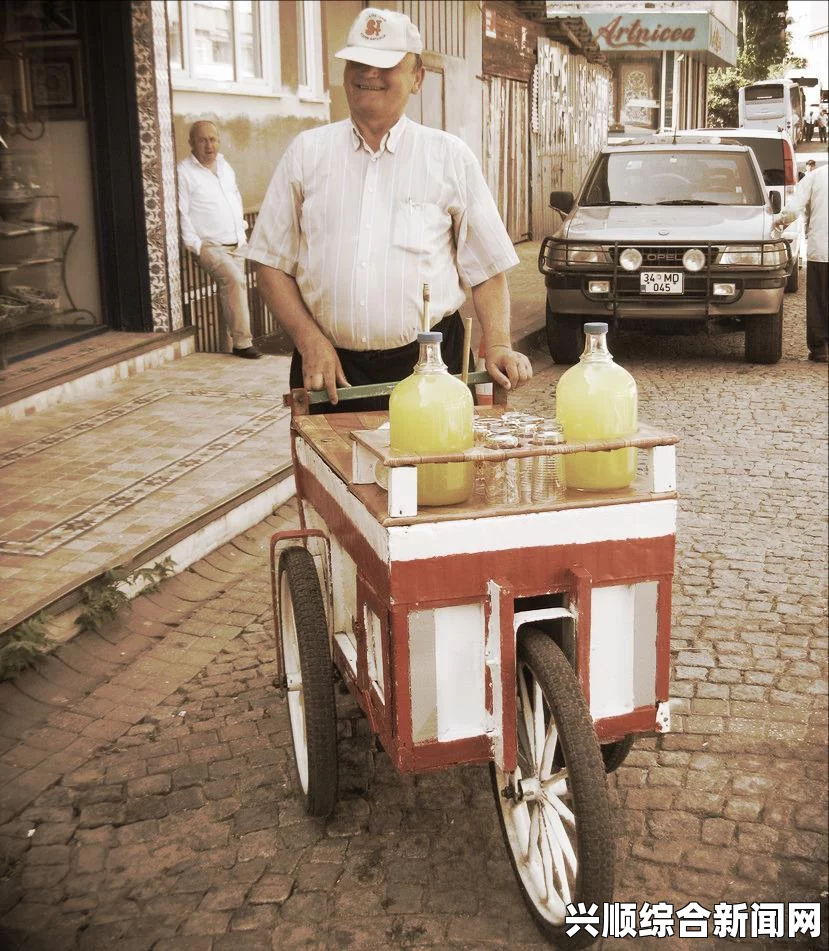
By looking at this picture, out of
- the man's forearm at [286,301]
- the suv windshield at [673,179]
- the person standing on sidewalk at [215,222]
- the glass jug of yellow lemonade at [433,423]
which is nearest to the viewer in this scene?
the glass jug of yellow lemonade at [433,423]

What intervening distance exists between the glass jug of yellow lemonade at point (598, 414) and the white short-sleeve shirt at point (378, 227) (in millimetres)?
1058

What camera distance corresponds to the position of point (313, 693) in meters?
3.07

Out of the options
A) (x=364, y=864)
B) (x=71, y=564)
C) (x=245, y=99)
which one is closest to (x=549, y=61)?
(x=245, y=99)

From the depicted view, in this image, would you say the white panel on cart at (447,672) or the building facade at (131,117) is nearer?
the white panel on cart at (447,672)

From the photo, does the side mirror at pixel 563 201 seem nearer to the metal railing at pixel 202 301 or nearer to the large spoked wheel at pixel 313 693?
the metal railing at pixel 202 301

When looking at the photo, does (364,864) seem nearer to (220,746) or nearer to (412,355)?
(220,746)

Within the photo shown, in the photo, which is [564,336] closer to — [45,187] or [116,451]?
[45,187]

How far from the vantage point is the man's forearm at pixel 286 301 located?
3764 millimetres

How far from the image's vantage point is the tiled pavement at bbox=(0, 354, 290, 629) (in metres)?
4.94

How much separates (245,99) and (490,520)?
8925 millimetres

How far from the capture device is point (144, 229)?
8961 mm

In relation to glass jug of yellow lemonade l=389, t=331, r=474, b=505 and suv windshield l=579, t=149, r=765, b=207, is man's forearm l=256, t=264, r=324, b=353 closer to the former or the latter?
glass jug of yellow lemonade l=389, t=331, r=474, b=505

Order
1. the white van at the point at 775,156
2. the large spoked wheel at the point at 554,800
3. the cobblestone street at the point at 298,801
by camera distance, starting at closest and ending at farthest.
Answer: the large spoked wheel at the point at 554,800
the cobblestone street at the point at 298,801
the white van at the point at 775,156

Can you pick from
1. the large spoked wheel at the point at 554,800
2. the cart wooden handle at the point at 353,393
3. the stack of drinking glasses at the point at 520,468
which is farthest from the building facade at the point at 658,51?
the large spoked wheel at the point at 554,800
